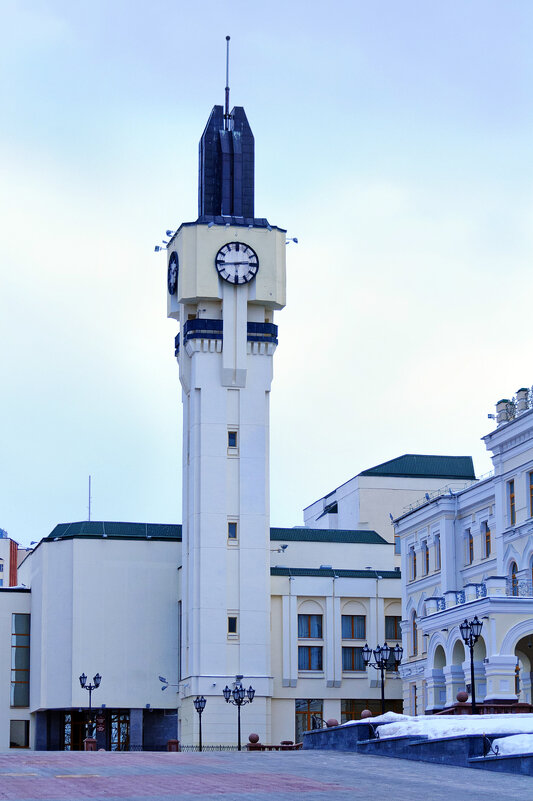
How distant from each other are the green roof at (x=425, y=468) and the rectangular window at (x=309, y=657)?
68.0 feet

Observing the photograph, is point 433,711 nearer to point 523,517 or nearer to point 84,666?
point 523,517

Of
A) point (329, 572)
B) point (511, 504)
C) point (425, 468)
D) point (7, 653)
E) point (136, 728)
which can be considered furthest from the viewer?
point (425, 468)

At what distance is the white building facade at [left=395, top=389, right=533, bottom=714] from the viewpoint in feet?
188

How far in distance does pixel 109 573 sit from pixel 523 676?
110 feet

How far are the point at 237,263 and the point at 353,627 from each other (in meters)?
23.5

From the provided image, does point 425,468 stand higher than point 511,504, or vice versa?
point 425,468

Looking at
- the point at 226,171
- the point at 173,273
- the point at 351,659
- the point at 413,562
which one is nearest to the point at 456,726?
the point at 413,562

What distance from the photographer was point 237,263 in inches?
3366

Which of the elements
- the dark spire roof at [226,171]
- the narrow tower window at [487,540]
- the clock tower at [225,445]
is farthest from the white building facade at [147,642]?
the dark spire roof at [226,171]

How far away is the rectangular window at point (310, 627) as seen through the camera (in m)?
87.7

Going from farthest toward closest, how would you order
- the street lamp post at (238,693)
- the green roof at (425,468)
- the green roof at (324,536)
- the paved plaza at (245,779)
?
the green roof at (425,468)
the green roof at (324,536)
the street lamp post at (238,693)
the paved plaza at (245,779)

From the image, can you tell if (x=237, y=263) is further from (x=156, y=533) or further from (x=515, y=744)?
(x=515, y=744)

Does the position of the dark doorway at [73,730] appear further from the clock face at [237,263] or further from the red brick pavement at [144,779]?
the red brick pavement at [144,779]

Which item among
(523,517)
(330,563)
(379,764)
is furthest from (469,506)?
(379,764)
